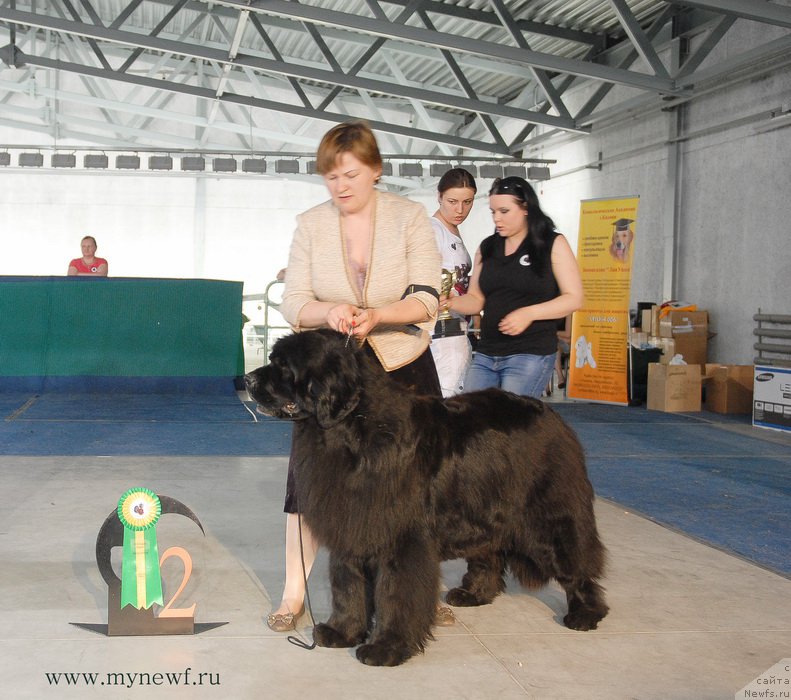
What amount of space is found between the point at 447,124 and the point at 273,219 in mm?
5547

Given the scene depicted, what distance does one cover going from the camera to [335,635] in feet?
9.87

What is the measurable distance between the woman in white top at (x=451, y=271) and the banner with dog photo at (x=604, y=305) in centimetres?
740

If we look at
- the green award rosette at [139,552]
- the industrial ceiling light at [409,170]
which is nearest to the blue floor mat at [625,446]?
the green award rosette at [139,552]

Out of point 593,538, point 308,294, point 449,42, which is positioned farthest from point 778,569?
point 449,42

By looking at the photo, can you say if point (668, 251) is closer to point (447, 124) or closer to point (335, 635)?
point (447, 124)

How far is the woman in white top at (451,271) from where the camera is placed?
4.44 m

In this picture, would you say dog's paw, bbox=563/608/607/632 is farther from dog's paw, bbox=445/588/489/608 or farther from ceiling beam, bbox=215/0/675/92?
ceiling beam, bbox=215/0/675/92

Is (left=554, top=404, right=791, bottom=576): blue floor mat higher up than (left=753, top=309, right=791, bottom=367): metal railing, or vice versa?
(left=753, top=309, right=791, bottom=367): metal railing

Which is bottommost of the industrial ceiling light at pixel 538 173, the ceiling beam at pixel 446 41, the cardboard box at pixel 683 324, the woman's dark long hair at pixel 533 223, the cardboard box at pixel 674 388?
the cardboard box at pixel 674 388

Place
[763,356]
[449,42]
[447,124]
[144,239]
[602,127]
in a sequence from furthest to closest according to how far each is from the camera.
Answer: [144,239] < [447,124] < [602,127] < [449,42] < [763,356]

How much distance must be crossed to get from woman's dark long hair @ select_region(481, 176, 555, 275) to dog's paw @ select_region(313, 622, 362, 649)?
67.9 inches

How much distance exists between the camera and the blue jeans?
3.82 m

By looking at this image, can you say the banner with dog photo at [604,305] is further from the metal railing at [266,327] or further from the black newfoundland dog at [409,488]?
the black newfoundland dog at [409,488]

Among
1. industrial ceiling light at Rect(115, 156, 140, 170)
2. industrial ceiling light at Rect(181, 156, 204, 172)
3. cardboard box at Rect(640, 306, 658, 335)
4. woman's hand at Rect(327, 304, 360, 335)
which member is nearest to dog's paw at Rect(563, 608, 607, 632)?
woman's hand at Rect(327, 304, 360, 335)
